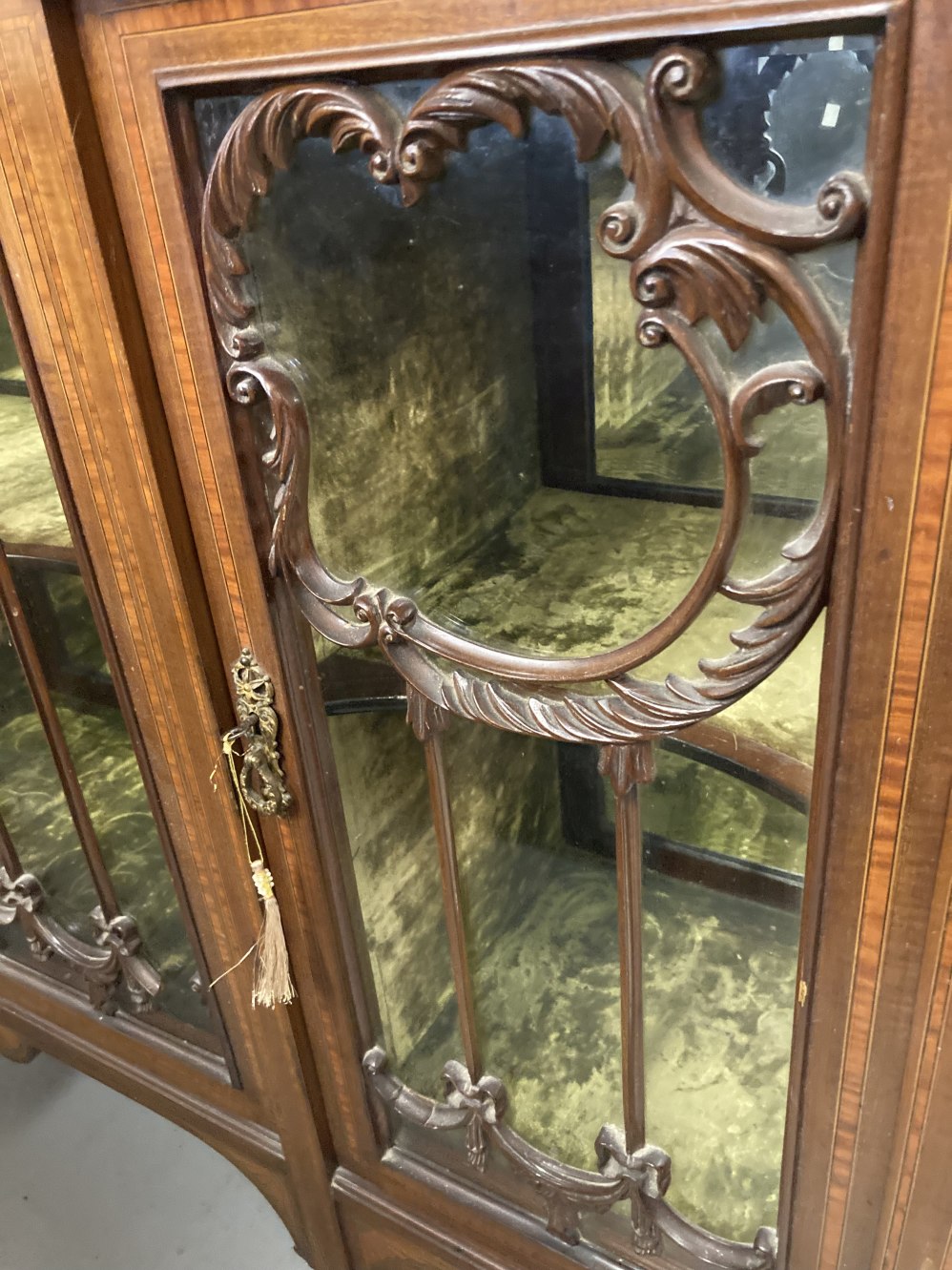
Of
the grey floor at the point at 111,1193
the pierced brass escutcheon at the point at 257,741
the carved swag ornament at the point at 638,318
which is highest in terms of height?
the carved swag ornament at the point at 638,318

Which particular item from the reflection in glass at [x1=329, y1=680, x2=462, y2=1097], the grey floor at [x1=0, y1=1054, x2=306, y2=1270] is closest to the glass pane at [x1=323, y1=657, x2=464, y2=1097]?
the reflection in glass at [x1=329, y1=680, x2=462, y2=1097]

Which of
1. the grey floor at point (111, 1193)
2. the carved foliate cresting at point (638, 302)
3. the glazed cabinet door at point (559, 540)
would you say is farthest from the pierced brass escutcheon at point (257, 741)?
the grey floor at point (111, 1193)

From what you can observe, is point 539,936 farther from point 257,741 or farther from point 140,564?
point 140,564

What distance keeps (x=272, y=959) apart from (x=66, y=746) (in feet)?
0.87

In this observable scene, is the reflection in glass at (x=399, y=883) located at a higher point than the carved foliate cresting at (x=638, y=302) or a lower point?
lower

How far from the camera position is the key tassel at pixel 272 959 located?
0.75 meters

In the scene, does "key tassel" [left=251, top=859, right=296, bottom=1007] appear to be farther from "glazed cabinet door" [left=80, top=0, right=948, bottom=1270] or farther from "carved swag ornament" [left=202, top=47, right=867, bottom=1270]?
"carved swag ornament" [left=202, top=47, right=867, bottom=1270]

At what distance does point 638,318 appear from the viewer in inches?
17.4

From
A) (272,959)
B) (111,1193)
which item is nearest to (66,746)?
(272,959)

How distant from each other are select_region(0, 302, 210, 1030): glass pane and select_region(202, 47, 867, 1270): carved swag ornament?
0.21m

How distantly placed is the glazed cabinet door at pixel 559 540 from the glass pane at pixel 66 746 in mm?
155

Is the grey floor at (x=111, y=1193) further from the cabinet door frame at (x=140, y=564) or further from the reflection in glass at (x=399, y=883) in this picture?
the reflection in glass at (x=399, y=883)

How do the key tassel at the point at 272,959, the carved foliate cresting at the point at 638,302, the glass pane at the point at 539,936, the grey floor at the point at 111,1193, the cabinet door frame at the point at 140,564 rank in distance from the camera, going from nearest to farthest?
the carved foliate cresting at the point at 638,302 → the cabinet door frame at the point at 140,564 → the glass pane at the point at 539,936 → the key tassel at the point at 272,959 → the grey floor at the point at 111,1193

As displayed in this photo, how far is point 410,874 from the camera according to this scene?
718mm
